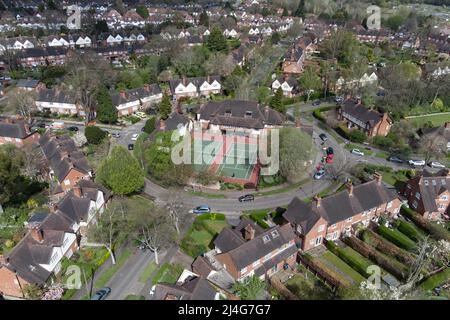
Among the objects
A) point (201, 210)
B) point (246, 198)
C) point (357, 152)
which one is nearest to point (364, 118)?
point (357, 152)

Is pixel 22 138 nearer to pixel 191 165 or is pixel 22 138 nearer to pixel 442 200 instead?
pixel 191 165

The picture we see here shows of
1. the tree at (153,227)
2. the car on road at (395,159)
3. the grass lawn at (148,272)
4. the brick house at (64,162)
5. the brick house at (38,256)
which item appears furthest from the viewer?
the car on road at (395,159)

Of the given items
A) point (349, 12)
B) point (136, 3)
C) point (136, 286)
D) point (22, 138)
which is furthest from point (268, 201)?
point (136, 3)

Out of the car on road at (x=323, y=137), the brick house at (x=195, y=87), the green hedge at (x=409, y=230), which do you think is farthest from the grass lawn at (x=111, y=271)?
the brick house at (x=195, y=87)

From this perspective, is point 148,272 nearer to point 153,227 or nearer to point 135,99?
point 153,227

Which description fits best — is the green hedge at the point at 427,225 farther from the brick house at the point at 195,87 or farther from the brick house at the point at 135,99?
the brick house at the point at 135,99

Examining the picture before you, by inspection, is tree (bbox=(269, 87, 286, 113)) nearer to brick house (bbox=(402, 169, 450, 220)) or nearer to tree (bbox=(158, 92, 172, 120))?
tree (bbox=(158, 92, 172, 120))
